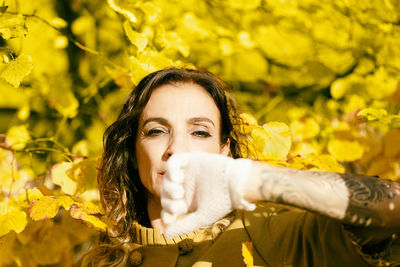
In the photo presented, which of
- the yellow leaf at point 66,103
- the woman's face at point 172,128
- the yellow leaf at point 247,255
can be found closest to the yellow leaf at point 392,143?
the woman's face at point 172,128

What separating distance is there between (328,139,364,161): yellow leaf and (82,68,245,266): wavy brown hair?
1.36 ft

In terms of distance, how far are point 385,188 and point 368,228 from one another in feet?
0.35

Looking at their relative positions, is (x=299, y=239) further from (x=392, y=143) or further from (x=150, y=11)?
(x=150, y=11)

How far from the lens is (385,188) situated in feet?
3.43

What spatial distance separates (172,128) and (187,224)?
48 centimetres

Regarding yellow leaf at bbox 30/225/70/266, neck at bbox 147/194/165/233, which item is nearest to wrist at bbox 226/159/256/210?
neck at bbox 147/194/165/233

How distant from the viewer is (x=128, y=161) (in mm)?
1843

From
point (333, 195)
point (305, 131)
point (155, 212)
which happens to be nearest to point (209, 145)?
point (155, 212)

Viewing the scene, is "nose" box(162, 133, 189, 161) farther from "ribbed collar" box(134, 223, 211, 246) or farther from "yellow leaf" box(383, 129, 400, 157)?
"yellow leaf" box(383, 129, 400, 157)

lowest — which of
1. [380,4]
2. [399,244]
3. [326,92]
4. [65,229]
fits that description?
[65,229]

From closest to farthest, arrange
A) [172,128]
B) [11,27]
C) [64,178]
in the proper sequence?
[11,27]
[172,128]
[64,178]

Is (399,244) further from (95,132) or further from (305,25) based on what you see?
(95,132)

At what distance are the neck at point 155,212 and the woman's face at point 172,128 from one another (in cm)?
12

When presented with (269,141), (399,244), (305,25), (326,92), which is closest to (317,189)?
(399,244)
